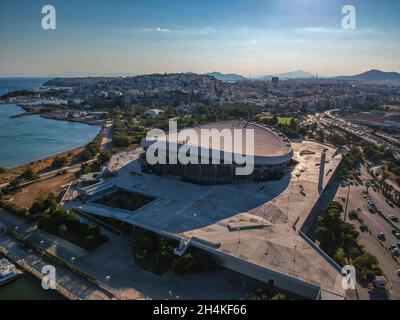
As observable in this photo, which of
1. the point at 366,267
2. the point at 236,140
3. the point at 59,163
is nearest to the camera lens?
the point at 366,267

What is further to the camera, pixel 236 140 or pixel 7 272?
pixel 236 140

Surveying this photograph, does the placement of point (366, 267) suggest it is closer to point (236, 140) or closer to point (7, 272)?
point (236, 140)

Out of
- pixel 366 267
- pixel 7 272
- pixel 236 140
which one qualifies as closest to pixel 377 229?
pixel 366 267

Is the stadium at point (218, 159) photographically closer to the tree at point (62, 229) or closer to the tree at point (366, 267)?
the tree at point (62, 229)

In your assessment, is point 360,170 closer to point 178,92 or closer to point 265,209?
point 265,209

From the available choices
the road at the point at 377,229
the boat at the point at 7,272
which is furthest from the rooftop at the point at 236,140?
the boat at the point at 7,272
